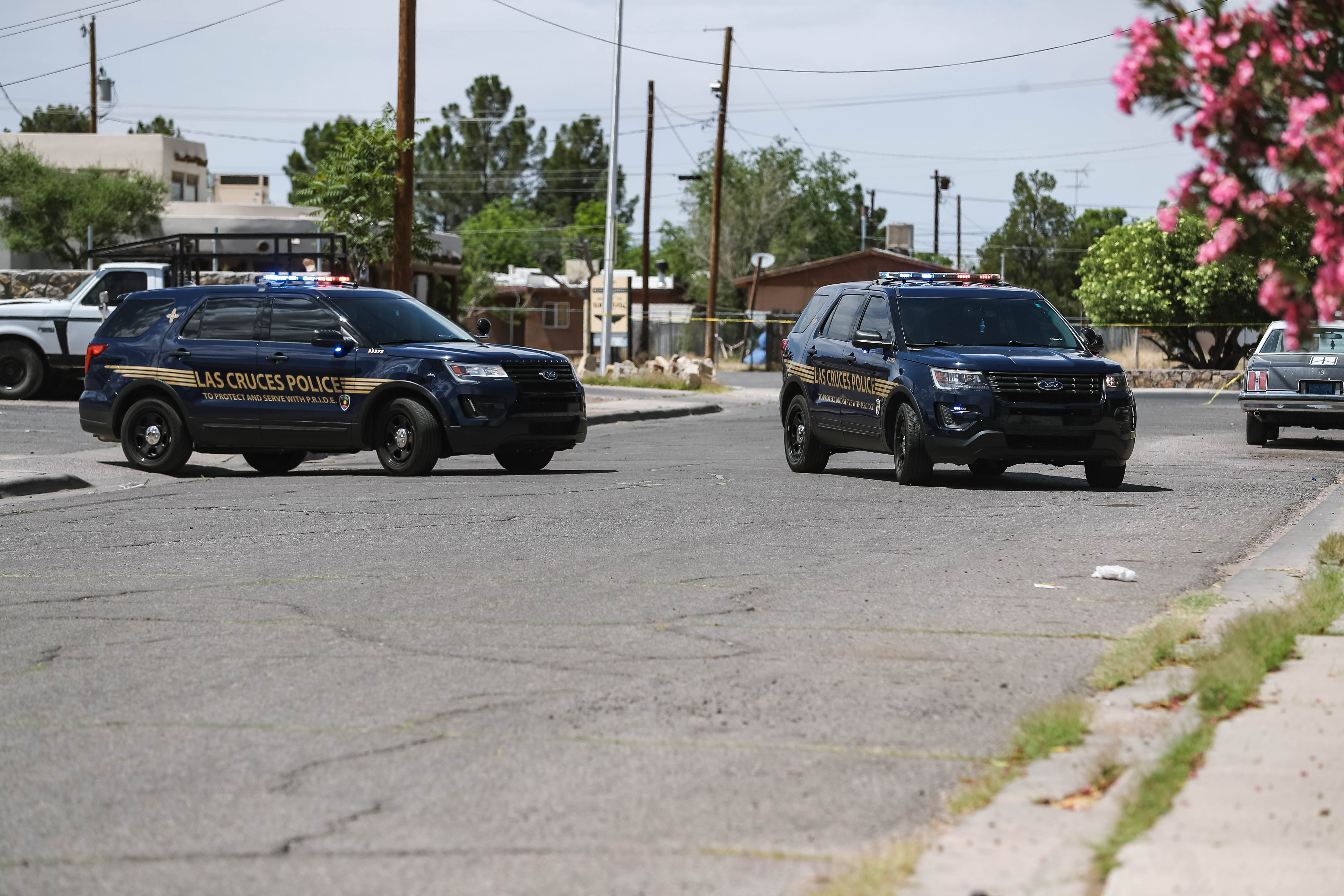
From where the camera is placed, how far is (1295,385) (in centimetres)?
2038

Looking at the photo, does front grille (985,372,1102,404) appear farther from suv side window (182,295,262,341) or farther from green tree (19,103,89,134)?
green tree (19,103,89,134)

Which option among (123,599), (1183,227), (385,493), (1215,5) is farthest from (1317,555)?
(1183,227)

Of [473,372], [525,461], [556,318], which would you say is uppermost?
[556,318]

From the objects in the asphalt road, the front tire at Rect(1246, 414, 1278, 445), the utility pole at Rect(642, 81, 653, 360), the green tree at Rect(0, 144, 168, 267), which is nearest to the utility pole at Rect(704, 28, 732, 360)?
the utility pole at Rect(642, 81, 653, 360)

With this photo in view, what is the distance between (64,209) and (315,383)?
43663 mm

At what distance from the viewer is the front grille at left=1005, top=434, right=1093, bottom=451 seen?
1394cm

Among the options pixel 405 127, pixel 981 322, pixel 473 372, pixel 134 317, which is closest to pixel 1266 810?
pixel 981 322

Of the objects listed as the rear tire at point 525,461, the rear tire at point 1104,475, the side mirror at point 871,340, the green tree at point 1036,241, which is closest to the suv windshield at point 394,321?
the rear tire at point 525,461

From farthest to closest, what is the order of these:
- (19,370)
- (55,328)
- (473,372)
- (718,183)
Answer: (718,183) → (19,370) → (55,328) → (473,372)

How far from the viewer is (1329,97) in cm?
442

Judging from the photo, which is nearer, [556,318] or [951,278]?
[951,278]

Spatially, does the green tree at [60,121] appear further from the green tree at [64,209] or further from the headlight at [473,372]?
the headlight at [473,372]

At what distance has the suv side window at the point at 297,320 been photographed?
16.0 metres

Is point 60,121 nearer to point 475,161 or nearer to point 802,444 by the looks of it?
point 475,161
